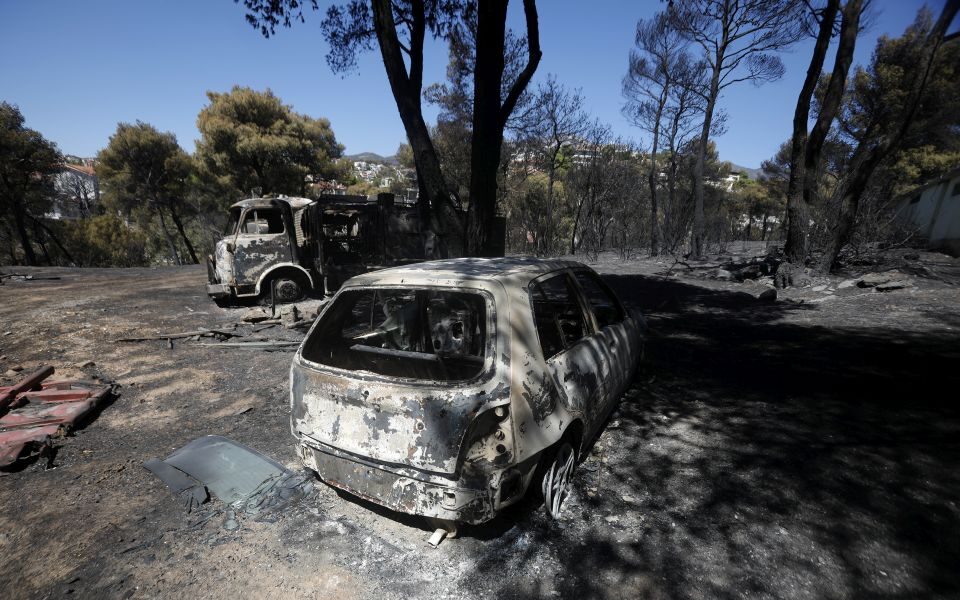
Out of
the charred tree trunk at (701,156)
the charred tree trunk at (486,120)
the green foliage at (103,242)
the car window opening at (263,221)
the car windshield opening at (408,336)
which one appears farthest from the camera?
the green foliage at (103,242)

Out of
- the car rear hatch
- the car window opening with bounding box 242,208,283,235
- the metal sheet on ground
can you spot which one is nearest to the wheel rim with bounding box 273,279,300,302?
the car window opening with bounding box 242,208,283,235

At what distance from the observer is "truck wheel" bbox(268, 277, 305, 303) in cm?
869

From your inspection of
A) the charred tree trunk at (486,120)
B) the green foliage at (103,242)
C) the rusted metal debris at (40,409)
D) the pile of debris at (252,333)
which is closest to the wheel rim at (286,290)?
the pile of debris at (252,333)

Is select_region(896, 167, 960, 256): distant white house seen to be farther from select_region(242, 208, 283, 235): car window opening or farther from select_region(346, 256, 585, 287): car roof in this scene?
select_region(242, 208, 283, 235): car window opening

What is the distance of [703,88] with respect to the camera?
17312 mm

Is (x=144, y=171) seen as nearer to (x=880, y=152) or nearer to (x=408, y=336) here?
(x=408, y=336)


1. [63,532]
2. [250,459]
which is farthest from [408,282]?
[63,532]

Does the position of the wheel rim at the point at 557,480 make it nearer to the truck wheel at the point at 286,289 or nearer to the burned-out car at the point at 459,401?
the burned-out car at the point at 459,401

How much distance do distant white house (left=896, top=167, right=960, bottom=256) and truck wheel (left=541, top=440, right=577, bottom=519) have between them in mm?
16623

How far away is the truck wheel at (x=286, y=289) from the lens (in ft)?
28.5

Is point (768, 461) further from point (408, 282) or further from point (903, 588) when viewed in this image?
point (408, 282)

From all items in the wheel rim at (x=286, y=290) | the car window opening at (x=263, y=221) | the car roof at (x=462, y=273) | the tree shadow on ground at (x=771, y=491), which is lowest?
the tree shadow on ground at (x=771, y=491)

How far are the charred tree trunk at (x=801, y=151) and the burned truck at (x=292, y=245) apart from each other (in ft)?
32.3

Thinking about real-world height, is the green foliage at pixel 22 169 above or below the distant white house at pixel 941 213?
above
